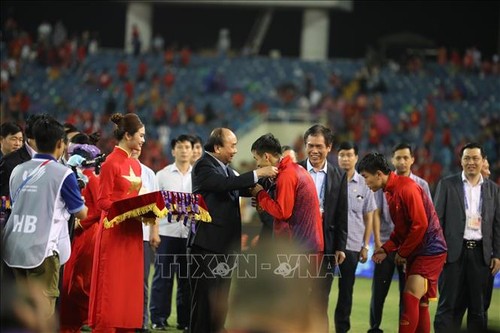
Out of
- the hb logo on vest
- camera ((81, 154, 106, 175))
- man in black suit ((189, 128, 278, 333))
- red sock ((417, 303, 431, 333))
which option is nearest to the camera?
the hb logo on vest

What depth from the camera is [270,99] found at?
3088 centimetres

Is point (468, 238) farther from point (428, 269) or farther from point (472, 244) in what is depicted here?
point (428, 269)

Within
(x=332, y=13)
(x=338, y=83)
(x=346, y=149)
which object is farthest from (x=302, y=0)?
(x=346, y=149)

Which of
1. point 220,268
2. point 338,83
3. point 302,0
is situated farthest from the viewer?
point 302,0

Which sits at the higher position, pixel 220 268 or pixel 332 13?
pixel 332 13

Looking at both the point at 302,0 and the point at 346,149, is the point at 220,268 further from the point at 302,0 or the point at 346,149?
the point at 302,0

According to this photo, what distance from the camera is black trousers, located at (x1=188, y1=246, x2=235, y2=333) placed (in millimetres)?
8180

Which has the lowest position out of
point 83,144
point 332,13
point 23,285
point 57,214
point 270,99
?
point 23,285

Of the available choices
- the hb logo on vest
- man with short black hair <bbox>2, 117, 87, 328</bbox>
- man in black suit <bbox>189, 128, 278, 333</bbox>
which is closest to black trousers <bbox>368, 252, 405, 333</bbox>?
man in black suit <bbox>189, 128, 278, 333</bbox>

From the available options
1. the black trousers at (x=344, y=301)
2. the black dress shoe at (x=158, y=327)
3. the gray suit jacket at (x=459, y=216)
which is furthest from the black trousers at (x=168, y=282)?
the gray suit jacket at (x=459, y=216)

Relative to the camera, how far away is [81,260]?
8.88 metres

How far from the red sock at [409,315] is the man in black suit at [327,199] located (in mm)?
734

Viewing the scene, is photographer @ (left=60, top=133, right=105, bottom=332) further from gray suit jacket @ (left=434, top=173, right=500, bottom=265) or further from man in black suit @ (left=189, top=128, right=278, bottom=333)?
gray suit jacket @ (left=434, top=173, right=500, bottom=265)

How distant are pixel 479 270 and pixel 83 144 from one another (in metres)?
4.39
